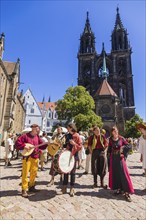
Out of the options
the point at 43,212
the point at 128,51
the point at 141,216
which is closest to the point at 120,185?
the point at 141,216

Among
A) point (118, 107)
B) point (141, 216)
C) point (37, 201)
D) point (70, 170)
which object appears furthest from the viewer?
point (118, 107)

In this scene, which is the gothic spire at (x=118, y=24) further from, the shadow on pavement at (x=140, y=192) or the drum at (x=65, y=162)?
the drum at (x=65, y=162)

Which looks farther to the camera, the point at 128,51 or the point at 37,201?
the point at 128,51

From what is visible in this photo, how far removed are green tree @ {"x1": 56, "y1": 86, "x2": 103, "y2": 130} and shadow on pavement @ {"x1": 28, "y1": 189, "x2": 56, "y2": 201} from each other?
2568 cm

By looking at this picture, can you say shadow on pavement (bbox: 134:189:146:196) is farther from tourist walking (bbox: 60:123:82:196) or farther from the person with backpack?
tourist walking (bbox: 60:123:82:196)

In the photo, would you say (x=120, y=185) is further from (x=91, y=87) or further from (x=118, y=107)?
(x=91, y=87)

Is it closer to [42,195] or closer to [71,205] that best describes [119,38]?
[42,195]

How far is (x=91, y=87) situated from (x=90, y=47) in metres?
16.2

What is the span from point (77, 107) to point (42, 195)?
2826 cm

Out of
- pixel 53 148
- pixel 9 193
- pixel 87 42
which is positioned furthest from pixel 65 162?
pixel 87 42

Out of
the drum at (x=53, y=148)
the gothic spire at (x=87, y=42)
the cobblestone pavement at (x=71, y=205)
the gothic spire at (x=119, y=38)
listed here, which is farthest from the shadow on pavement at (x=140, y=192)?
the gothic spire at (x=87, y=42)

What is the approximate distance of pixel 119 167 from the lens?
5.20 m

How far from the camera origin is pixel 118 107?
155ft

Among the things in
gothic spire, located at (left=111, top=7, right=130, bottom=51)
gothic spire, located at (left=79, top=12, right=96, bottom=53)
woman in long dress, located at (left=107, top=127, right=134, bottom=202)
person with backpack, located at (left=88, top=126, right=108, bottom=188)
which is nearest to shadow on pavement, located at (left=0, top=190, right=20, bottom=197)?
person with backpack, located at (left=88, top=126, right=108, bottom=188)
